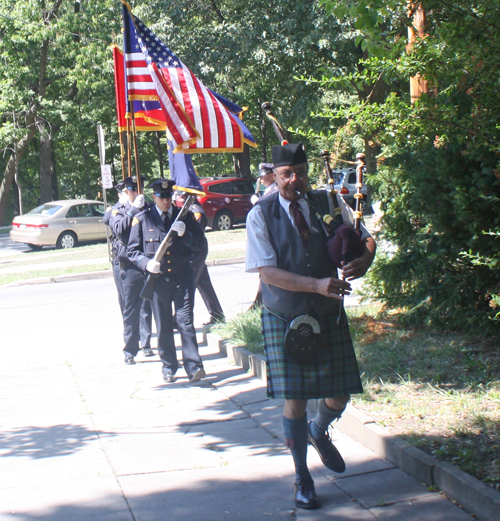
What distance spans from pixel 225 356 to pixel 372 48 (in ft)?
13.2

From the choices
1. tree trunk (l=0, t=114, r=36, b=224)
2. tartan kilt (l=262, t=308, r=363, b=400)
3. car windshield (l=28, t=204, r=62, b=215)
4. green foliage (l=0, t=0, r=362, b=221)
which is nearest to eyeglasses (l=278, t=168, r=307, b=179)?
tartan kilt (l=262, t=308, r=363, b=400)

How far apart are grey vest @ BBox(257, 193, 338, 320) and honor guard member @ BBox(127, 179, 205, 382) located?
2.86 metres

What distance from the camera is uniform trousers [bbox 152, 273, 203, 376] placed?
6.44 m

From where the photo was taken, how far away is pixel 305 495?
3625mm

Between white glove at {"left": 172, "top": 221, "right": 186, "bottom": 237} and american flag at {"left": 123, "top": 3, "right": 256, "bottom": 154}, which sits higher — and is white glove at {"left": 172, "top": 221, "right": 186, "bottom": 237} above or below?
below

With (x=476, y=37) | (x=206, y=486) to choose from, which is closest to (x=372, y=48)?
→ (x=476, y=37)

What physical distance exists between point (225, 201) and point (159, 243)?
16784mm

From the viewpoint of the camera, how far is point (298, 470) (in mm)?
3699

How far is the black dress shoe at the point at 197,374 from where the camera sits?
6398mm

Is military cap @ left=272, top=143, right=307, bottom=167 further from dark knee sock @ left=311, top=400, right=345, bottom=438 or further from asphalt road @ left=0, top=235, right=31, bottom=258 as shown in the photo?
asphalt road @ left=0, top=235, right=31, bottom=258

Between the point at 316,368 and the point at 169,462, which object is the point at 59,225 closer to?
the point at 169,462

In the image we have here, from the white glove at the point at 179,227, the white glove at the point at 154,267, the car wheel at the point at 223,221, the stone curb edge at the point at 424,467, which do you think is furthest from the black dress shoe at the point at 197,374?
the car wheel at the point at 223,221

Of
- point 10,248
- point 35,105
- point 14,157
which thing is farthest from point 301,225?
point 14,157

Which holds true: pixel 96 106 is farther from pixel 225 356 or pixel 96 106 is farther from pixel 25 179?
pixel 225 356
